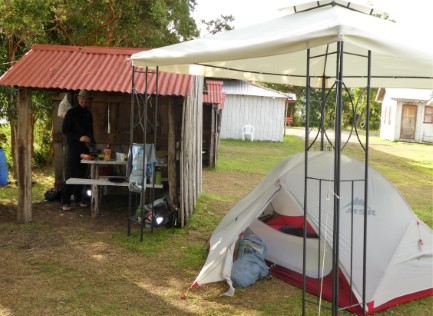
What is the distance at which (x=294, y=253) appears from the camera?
5.82 m

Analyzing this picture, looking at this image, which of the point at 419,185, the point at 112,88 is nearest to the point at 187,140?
the point at 112,88

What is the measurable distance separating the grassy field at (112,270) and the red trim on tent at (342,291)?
0.07m

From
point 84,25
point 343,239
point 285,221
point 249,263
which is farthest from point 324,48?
point 84,25

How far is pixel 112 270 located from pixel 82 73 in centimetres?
334

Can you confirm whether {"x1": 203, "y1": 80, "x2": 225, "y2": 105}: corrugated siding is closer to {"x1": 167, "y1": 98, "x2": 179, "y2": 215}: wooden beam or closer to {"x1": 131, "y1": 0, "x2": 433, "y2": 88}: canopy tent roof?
{"x1": 167, "y1": 98, "x2": 179, "y2": 215}: wooden beam

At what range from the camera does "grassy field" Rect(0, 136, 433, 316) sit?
4.78 m

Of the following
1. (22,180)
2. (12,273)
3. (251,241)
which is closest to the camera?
(12,273)

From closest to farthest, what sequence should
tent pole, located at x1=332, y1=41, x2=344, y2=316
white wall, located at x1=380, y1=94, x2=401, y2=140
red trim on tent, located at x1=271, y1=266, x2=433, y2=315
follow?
tent pole, located at x1=332, y1=41, x2=344, y2=316, red trim on tent, located at x1=271, y1=266, x2=433, y2=315, white wall, located at x1=380, y1=94, x2=401, y2=140

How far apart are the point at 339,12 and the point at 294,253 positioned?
290cm

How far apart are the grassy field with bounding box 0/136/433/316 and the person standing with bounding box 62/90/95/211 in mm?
664

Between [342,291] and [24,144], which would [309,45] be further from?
[24,144]

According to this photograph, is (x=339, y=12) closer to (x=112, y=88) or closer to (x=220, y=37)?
(x=220, y=37)

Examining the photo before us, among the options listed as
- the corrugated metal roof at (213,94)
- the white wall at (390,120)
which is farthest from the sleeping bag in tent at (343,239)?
the white wall at (390,120)

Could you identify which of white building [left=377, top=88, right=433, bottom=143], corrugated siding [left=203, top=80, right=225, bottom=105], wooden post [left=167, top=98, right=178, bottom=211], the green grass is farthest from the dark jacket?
white building [left=377, top=88, right=433, bottom=143]
